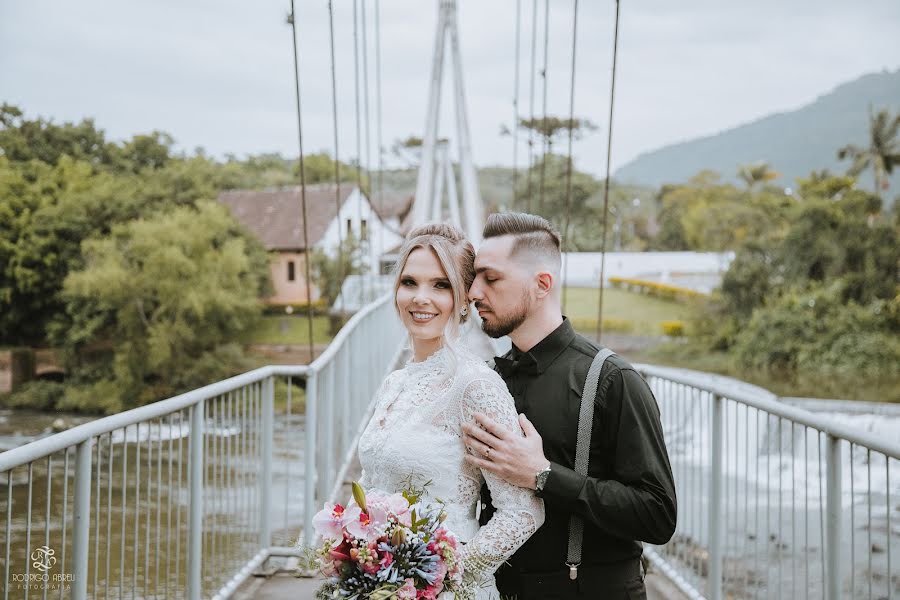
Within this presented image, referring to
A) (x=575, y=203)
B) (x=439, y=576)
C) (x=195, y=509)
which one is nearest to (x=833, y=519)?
(x=439, y=576)

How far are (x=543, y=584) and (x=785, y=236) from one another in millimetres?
25340

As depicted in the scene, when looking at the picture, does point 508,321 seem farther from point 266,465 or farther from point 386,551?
point 266,465

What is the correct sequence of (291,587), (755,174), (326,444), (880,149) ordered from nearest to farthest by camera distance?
(291,587), (326,444), (880,149), (755,174)

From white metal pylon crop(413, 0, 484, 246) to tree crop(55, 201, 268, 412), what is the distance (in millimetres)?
11468

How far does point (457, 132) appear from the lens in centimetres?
1869

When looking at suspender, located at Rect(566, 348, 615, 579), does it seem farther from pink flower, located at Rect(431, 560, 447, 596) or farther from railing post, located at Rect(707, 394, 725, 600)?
railing post, located at Rect(707, 394, 725, 600)

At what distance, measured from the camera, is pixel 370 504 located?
1.26m

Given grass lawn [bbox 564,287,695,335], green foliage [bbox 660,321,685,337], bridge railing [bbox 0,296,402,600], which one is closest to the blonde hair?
bridge railing [bbox 0,296,402,600]

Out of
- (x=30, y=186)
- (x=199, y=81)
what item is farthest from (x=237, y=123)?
(x=30, y=186)

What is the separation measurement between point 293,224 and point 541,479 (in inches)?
1395

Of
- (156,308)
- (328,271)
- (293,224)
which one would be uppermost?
(293,224)

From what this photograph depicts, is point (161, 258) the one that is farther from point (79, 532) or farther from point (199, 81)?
point (199, 81)

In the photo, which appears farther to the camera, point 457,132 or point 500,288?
point 457,132

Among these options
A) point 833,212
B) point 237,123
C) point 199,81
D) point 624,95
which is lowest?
point 833,212
